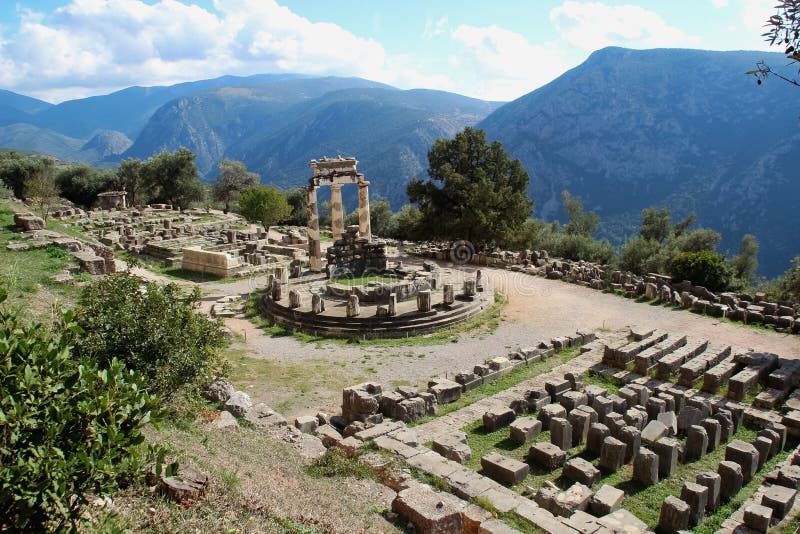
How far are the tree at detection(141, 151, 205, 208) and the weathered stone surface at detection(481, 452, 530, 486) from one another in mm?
53892

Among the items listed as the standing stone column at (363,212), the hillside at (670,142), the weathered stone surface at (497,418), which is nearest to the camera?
the weathered stone surface at (497,418)

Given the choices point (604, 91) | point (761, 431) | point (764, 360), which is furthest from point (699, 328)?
point (604, 91)

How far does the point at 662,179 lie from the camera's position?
338 feet

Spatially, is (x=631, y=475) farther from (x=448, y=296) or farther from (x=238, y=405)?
(x=448, y=296)

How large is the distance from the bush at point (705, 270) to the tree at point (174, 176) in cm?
4789

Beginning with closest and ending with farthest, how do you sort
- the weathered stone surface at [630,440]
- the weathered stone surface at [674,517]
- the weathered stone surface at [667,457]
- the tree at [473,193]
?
1. the weathered stone surface at [674,517]
2. the weathered stone surface at [667,457]
3. the weathered stone surface at [630,440]
4. the tree at [473,193]

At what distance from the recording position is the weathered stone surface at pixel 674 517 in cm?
833

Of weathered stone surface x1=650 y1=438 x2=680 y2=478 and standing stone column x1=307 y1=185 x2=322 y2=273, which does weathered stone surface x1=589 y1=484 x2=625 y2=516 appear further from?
standing stone column x1=307 y1=185 x2=322 y2=273

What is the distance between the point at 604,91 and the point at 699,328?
123m

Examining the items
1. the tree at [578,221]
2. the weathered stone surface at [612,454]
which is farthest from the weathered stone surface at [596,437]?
the tree at [578,221]

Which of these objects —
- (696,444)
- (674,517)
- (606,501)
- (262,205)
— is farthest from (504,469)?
(262,205)

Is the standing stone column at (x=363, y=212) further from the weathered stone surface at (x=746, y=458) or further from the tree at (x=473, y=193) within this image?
the weathered stone surface at (x=746, y=458)

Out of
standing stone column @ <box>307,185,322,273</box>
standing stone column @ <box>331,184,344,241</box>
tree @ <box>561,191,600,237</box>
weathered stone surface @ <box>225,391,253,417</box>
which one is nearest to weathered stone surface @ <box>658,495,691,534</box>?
weathered stone surface @ <box>225,391,253,417</box>

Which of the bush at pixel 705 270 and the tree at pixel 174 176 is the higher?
the tree at pixel 174 176
